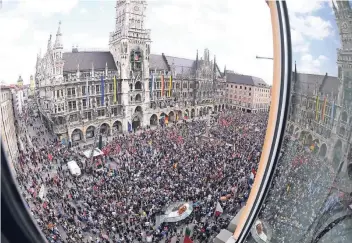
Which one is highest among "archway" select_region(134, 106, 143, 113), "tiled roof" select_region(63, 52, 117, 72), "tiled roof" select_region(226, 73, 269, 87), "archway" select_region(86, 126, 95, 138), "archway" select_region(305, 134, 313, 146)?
"tiled roof" select_region(63, 52, 117, 72)

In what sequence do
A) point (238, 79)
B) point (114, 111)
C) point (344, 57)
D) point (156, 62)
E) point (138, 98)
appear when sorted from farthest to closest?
point (238, 79)
point (156, 62)
point (138, 98)
point (114, 111)
point (344, 57)

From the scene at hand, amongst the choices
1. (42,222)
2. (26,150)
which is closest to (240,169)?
(42,222)

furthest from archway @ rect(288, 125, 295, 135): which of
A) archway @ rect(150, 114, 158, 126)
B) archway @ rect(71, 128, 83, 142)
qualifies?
archway @ rect(150, 114, 158, 126)

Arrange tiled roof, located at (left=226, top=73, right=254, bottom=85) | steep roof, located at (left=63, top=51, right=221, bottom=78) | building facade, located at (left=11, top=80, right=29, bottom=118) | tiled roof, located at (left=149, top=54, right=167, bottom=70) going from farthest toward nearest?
tiled roof, located at (left=226, top=73, right=254, bottom=85) → tiled roof, located at (left=149, top=54, right=167, bottom=70) → steep roof, located at (left=63, top=51, right=221, bottom=78) → building facade, located at (left=11, top=80, right=29, bottom=118)

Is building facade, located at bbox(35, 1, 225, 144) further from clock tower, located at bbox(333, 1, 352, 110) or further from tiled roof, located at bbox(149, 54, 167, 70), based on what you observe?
clock tower, located at bbox(333, 1, 352, 110)

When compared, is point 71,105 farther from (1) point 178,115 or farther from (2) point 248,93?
(2) point 248,93

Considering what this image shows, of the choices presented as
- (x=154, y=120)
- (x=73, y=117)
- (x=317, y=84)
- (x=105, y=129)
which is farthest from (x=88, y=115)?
(x=317, y=84)

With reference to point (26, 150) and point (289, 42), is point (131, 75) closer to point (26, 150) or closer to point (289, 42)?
point (26, 150)
